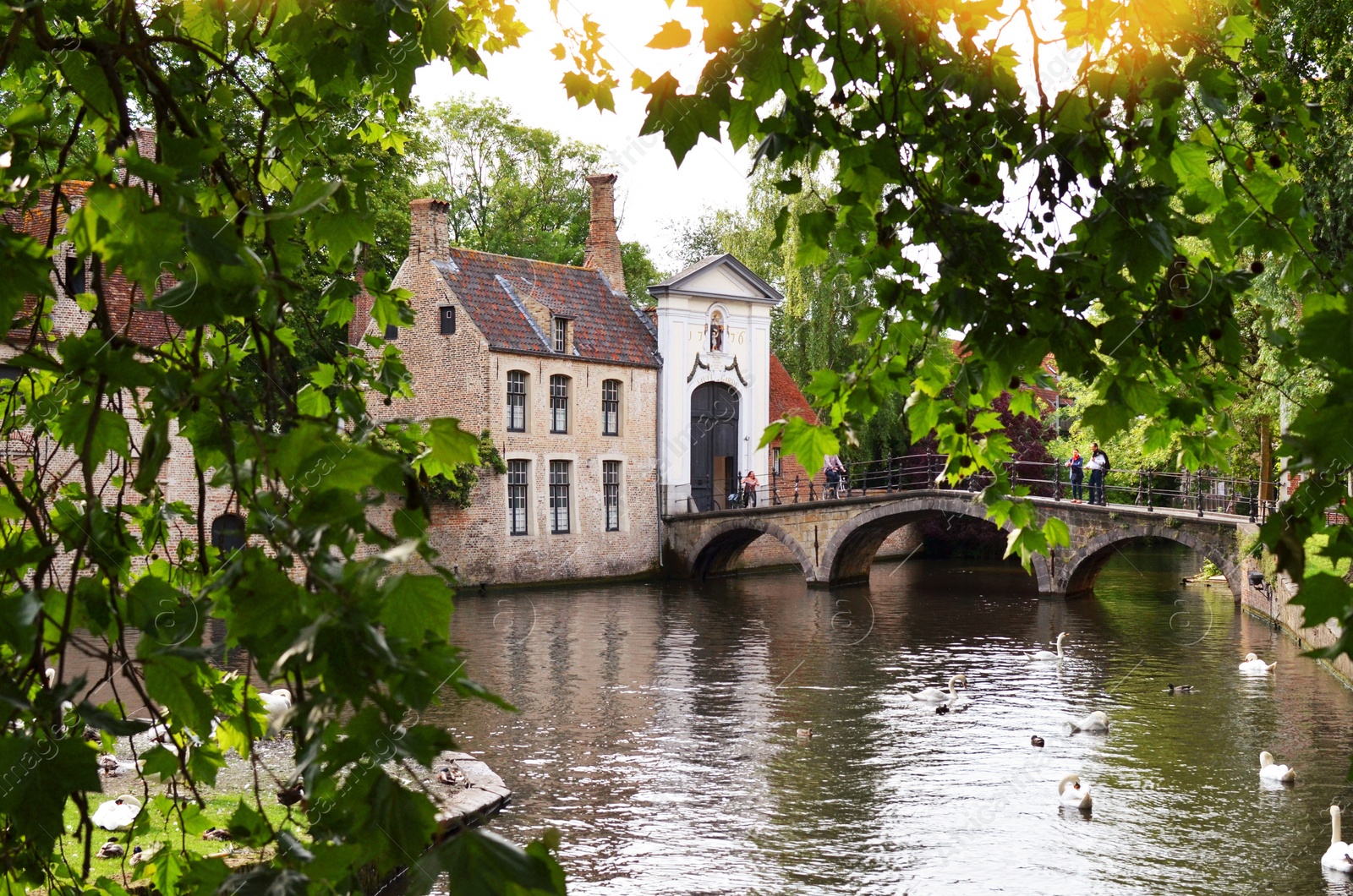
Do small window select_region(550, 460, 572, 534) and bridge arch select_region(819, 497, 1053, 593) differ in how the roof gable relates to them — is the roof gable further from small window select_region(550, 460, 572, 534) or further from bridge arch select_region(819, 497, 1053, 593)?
bridge arch select_region(819, 497, 1053, 593)

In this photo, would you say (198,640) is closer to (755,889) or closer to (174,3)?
(174,3)

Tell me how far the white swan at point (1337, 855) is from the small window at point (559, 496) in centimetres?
2120

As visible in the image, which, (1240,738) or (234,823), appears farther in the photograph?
(1240,738)

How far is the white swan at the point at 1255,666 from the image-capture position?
50.4ft

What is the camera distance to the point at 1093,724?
496 inches


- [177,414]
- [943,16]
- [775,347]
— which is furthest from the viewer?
[775,347]

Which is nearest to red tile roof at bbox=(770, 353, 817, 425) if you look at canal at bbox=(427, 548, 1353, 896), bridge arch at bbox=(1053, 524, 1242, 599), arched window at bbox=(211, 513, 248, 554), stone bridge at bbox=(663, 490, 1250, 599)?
stone bridge at bbox=(663, 490, 1250, 599)

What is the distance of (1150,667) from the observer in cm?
1631

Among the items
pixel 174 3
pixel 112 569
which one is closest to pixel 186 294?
pixel 112 569

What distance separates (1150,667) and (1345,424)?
16.1 meters

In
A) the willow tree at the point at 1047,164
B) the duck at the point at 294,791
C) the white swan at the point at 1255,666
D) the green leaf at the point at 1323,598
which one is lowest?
the white swan at the point at 1255,666

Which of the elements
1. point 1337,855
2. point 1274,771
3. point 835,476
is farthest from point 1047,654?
point 835,476

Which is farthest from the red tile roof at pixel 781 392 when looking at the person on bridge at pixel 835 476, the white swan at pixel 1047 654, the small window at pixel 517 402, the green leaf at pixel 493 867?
the green leaf at pixel 493 867

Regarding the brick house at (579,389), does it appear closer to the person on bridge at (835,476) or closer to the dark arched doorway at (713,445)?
the dark arched doorway at (713,445)
